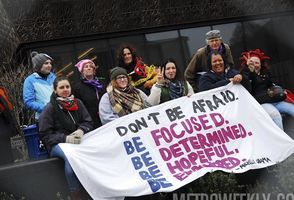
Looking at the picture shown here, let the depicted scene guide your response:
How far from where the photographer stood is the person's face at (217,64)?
4418mm

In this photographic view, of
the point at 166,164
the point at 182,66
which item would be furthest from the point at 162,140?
the point at 182,66

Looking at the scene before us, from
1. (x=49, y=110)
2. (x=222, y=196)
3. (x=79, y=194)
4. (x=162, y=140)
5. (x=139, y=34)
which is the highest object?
(x=139, y=34)

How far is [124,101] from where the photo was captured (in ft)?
13.6

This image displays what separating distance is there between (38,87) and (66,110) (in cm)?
58

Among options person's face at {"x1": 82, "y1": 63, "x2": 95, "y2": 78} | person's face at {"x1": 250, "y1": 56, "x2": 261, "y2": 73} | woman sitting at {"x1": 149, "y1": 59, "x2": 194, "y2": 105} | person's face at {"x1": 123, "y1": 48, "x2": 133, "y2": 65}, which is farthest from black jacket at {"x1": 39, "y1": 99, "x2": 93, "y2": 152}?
person's face at {"x1": 250, "y1": 56, "x2": 261, "y2": 73}

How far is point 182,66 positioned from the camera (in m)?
8.94

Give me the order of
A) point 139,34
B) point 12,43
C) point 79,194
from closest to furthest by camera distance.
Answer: point 79,194 < point 12,43 < point 139,34

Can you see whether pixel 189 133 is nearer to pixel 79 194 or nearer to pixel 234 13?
pixel 79 194

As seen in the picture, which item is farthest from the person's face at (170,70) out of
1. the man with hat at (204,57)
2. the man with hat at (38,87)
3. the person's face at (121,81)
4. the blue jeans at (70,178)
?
the blue jeans at (70,178)

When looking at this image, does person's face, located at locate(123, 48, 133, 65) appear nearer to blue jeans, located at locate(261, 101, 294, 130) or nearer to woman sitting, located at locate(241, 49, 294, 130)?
woman sitting, located at locate(241, 49, 294, 130)

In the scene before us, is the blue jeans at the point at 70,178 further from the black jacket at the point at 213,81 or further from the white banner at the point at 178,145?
the black jacket at the point at 213,81

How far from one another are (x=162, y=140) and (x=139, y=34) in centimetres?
543

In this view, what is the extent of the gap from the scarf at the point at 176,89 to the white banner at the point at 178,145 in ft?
0.49

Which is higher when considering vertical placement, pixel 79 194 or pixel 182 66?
pixel 182 66
